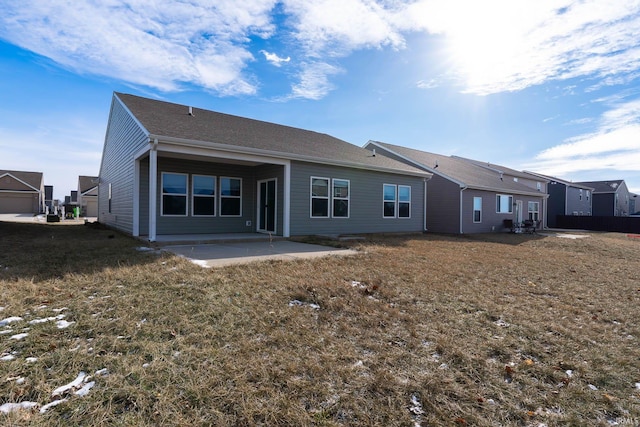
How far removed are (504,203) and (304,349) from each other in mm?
20503

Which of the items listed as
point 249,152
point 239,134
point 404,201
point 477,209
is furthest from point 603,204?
point 249,152

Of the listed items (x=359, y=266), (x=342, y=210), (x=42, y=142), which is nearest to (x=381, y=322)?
(x=359, y=266)

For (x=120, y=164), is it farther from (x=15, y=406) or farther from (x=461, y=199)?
(x=461, y=199)

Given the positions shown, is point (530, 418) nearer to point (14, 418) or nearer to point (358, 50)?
point (14, 418)

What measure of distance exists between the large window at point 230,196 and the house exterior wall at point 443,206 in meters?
11.0

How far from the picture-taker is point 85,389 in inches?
90.7

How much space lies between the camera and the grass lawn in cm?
221

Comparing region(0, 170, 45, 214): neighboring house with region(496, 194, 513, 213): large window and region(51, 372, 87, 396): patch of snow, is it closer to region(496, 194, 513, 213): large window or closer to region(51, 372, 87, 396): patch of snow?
region(51, 372, 87, 396): patch of snow

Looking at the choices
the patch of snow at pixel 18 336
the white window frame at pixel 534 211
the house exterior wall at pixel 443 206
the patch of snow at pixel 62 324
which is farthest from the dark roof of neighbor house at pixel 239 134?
the white window frame at pixel 534 211

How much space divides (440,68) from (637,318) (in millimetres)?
9349

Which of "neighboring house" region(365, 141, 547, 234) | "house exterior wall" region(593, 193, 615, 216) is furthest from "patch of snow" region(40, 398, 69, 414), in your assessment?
"house exterior wall" region(593, 193, 615, 216)

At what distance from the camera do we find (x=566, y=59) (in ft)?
34.6

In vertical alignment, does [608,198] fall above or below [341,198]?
above

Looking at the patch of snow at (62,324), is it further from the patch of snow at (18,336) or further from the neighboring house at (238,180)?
the neighboring house at (238,180)
